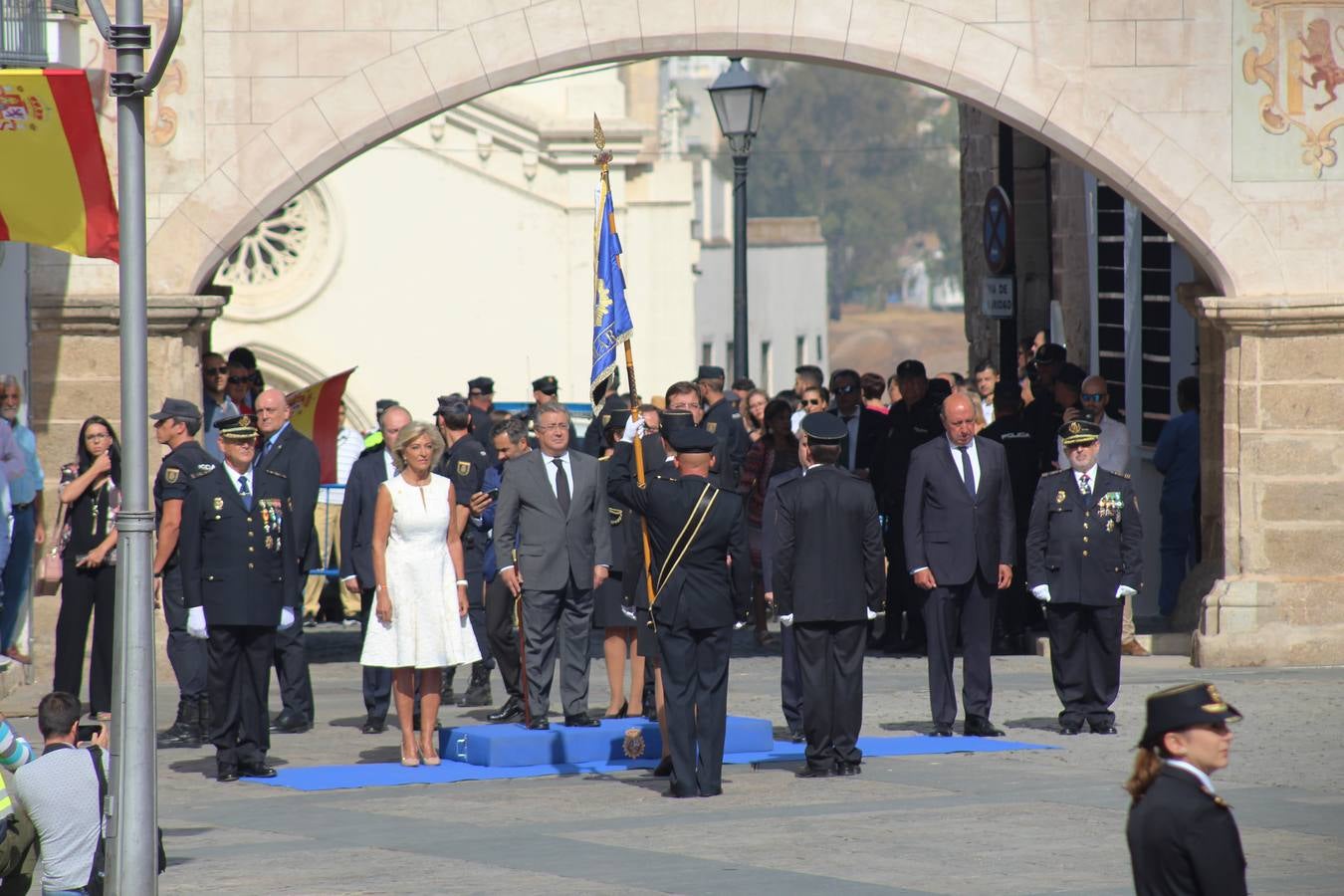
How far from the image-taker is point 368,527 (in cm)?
1309

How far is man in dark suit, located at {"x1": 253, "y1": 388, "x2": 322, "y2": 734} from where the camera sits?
1210 cm

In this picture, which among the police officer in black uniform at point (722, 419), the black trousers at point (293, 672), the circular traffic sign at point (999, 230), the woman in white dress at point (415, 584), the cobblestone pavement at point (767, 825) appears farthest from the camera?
the circular traffic sign at point (999, 230)

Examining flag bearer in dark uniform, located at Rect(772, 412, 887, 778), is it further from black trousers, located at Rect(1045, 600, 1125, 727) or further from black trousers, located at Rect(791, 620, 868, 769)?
black trousers, located at Rect(1045, 600, 1125, 727)

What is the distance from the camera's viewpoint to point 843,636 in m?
11.5

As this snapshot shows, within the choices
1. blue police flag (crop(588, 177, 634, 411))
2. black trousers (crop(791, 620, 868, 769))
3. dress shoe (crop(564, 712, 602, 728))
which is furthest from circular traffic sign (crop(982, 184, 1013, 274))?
black trousers (crop(791, 620, 868, 769))

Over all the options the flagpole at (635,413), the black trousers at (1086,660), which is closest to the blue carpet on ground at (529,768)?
the black trousers at (1086,660)

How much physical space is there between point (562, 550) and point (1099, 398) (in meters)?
5.09

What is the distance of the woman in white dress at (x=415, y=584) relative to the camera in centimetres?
1170

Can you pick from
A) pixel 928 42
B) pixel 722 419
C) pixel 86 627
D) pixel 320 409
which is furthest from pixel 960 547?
pixel 320 409

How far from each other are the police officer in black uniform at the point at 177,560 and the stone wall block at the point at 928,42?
5442 mm

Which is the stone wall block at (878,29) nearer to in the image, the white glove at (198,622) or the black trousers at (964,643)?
the black trousers at (964,643)

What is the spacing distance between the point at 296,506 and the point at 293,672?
1.37 m

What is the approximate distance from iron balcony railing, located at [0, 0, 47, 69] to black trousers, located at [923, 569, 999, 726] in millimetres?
6564

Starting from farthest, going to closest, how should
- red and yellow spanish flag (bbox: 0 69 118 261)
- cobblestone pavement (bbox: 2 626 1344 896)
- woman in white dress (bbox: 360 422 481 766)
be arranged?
red and yellow spanish flag (bbox: 0 69 118 261) < woman in white dress (bbox: 360 422 481 766) < cobblestone pavement (bbox: 2 626 1344 896)
